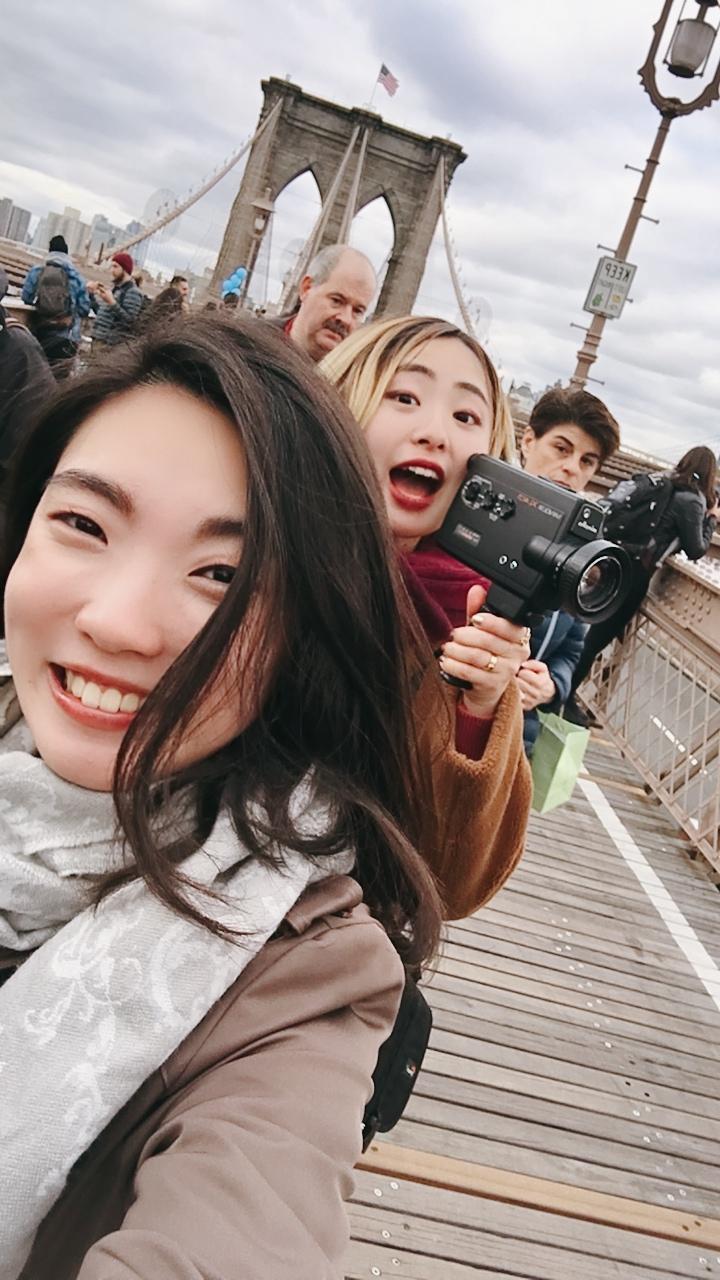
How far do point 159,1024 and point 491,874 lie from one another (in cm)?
83

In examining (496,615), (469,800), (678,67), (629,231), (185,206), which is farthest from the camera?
(185,206)

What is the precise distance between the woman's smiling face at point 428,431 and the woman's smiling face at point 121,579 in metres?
0.62

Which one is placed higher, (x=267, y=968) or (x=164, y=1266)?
(x=267, y=968)

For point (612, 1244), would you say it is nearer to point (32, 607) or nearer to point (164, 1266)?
point (164, 1266)

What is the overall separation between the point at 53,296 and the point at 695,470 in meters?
3.26

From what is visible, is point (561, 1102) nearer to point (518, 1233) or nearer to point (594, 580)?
point (518, 1233)

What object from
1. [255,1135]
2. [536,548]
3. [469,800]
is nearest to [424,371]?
[536,548]

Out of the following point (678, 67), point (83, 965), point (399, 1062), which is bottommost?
point (399, 1062)

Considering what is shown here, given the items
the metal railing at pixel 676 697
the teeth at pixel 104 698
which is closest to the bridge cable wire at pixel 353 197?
the metal railing at pixel 676 697

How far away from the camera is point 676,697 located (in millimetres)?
5289

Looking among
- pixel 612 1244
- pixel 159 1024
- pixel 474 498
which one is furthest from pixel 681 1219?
pixel 159 1024

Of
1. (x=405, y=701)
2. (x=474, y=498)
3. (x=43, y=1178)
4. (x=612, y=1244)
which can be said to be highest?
(x=474, y=498)

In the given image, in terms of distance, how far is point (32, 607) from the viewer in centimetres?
92

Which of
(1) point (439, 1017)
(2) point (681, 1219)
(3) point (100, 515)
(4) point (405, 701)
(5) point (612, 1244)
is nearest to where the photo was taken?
(3) point (100, 515)
